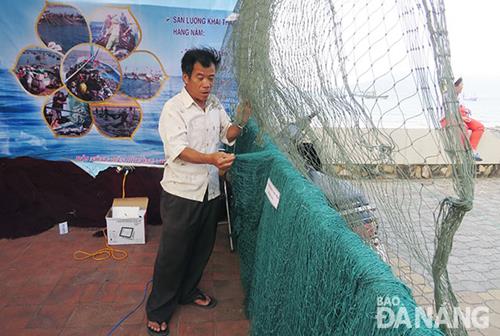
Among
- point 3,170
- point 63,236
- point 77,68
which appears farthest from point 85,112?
point 63,236

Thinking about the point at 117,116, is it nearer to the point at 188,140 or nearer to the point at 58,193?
the point at 58,193

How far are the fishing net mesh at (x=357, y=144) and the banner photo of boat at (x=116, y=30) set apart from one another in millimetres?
1802

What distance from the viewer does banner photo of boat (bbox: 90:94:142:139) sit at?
129 inches

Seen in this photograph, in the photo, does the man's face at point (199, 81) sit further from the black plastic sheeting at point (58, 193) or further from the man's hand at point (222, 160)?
the black plastic sheeting at point (58, 193)

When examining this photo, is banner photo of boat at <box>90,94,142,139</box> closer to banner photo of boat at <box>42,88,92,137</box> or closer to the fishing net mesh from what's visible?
banner photo of boat at <box>42,88,92,137</box>

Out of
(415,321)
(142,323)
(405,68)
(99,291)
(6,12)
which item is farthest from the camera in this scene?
(6,12)

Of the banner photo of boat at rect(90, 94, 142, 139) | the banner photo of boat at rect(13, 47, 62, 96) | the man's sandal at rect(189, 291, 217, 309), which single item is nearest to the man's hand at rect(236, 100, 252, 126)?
the man's sandal at rect(189, 291, 217, 309)

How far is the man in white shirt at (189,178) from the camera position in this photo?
175 centimetres

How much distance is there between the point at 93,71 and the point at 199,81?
1863mm

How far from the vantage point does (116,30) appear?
3117mm

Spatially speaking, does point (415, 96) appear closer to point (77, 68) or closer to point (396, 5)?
point (396, 5)

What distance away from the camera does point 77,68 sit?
10.4 ft

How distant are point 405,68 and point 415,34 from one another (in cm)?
7

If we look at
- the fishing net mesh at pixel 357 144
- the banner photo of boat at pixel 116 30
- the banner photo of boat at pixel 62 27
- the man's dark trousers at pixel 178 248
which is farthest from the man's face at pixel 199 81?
the banner photo of boat at pixel 62 27
